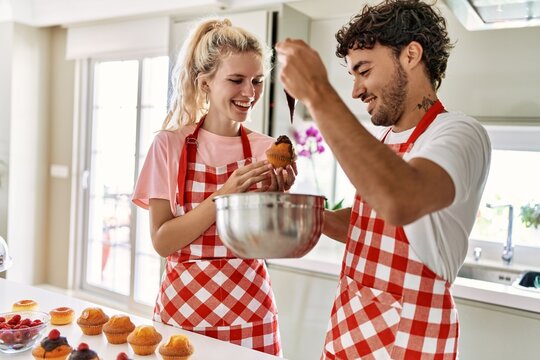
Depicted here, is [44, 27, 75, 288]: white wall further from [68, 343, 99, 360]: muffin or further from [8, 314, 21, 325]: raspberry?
[68, 343, 99, 360]: muffin

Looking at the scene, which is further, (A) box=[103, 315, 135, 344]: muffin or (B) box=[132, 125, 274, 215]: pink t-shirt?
(B) box=[132, 125, 274, 215]: pink t-shirt

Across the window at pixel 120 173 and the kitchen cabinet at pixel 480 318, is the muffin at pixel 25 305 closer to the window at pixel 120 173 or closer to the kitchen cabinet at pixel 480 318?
the kitchen cabinet at pixel 480 318

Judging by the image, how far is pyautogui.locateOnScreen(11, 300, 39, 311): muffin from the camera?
1.50 m

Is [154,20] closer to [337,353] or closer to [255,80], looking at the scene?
[255,80]

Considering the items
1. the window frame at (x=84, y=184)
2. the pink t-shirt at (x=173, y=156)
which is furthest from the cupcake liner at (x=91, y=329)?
the window frame at (x=84, y=184)

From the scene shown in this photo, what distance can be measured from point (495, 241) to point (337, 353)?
184cm

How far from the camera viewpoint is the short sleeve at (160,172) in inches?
62.9

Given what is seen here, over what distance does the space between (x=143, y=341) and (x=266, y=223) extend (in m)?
0.45

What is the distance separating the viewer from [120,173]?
13.9ft

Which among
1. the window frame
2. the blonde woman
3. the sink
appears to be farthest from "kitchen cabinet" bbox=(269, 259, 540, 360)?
the window frame

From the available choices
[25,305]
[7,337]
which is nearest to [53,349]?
[7,337]

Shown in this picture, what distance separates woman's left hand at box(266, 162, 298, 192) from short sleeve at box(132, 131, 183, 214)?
0.33 meters

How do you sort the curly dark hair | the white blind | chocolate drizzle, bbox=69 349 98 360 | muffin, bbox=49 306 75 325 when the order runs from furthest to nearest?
the white blind < muffin, bbox=49 306 75 325 < the curly dark hair < chocolate drizzle, bbox=69 349 98 360

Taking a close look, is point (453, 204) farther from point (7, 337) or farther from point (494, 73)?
point (494, 73)
